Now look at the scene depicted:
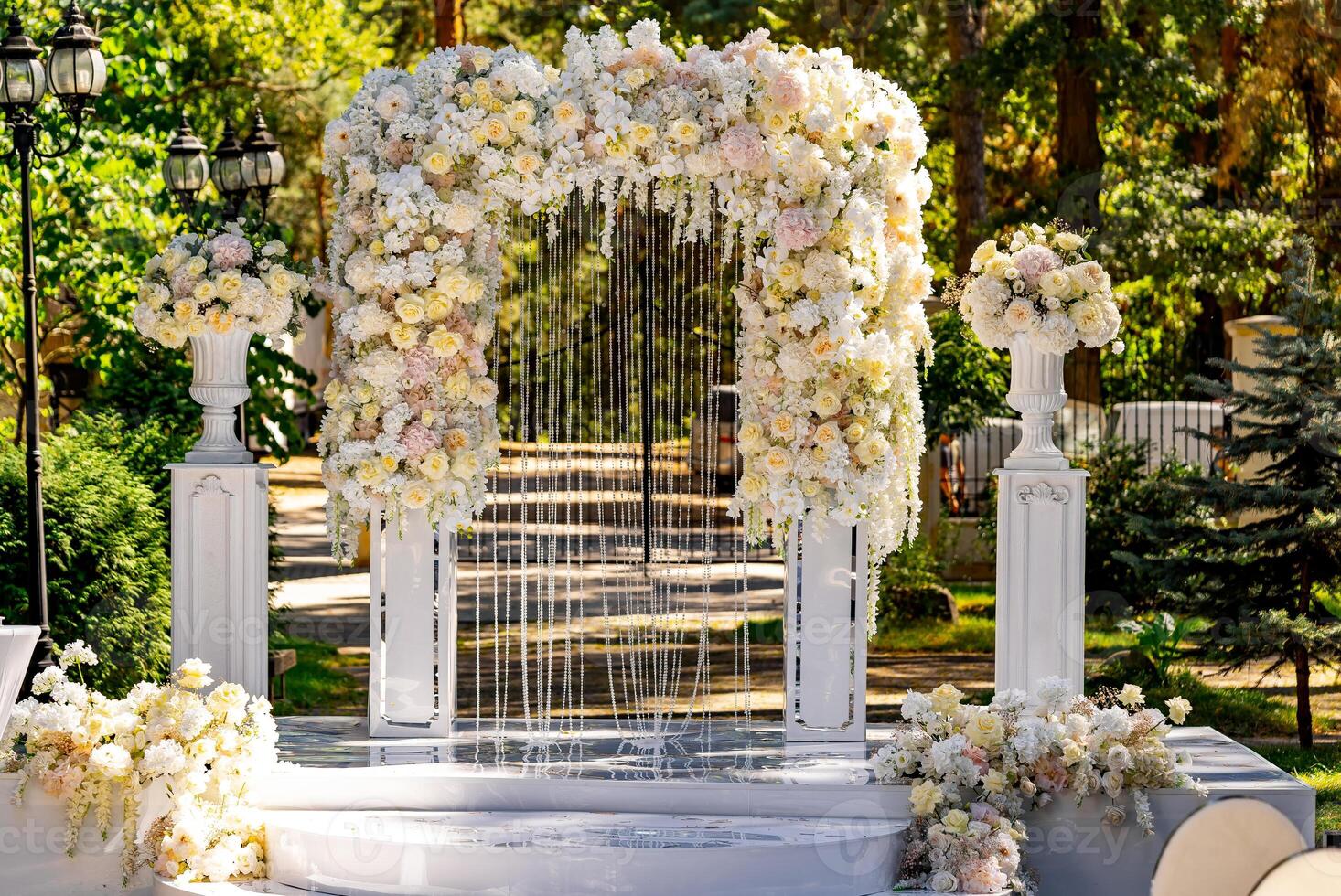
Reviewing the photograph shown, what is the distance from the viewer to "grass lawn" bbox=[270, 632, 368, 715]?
966 cm

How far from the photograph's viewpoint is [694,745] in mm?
6668

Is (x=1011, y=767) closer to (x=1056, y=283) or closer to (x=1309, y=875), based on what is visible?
(x=1056, y=283)

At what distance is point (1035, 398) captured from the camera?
6.35 metres

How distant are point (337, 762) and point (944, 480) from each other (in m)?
10.4

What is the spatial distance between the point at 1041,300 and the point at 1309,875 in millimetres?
2941

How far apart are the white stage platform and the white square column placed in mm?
691

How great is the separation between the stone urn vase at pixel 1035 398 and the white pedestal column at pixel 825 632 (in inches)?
29.2

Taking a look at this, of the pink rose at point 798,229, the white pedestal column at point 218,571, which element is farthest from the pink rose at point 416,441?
the pink rose at point 798,229

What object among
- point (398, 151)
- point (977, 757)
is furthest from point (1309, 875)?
point (398, 151)

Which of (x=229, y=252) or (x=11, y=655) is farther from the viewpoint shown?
(x=229, y=252)

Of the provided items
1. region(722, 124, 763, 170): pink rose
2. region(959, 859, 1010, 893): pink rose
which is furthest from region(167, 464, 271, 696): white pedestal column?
region(959, 859, 1010, 893): pink rose

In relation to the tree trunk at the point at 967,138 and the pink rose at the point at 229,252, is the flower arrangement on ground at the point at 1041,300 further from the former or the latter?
the tree trunk at the point at 967,138

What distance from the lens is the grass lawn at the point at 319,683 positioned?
9.66 meters

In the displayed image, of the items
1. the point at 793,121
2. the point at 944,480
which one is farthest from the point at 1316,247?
the point at 793,121
